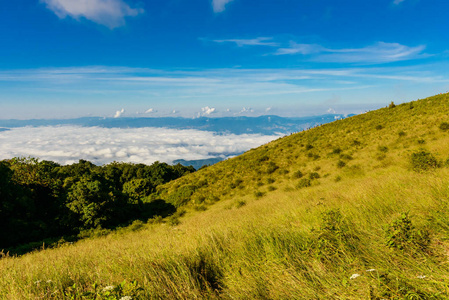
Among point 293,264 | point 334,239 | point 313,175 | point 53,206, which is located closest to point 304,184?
point 313,175

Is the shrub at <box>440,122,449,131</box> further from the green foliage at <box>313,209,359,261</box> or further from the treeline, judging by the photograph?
the treeline

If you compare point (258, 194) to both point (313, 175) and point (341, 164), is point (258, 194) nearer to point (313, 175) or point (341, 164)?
point (313, 175)

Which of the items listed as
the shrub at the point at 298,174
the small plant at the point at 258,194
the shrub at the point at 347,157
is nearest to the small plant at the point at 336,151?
the shrub at the point at 347,157

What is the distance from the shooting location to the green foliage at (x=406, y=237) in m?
3.61

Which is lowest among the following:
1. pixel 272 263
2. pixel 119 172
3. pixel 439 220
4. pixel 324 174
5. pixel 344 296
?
pixel 119 172

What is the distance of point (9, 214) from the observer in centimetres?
2428

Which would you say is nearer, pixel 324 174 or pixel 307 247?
pixel 307 247

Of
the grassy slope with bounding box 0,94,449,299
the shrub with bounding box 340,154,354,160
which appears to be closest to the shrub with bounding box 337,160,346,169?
the shrub with bounding box 340,154,354,160

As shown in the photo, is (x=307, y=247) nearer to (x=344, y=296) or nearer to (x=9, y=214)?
(x=344, y=296)

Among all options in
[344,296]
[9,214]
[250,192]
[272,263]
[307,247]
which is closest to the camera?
[344,296]

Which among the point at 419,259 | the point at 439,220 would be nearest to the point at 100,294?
the point at 419,259

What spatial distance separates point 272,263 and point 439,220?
3.21 meters

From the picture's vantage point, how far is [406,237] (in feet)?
12.3

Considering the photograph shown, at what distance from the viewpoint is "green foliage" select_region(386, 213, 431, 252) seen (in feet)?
11.8
